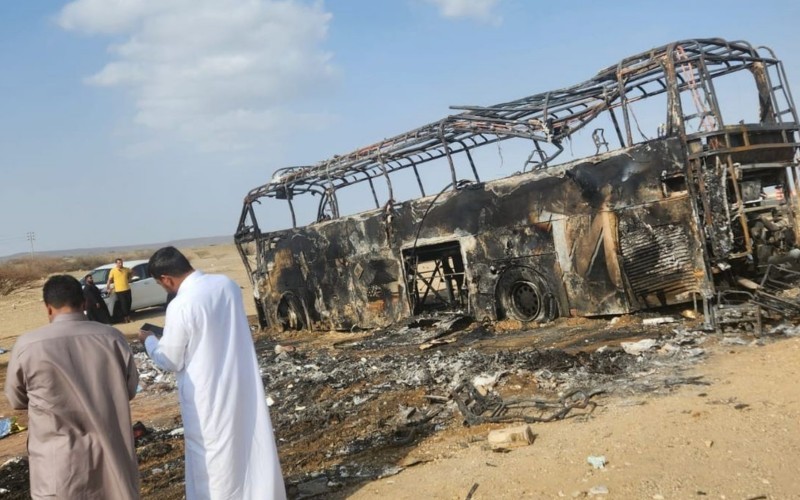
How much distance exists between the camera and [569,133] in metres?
9.96

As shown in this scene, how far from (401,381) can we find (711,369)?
3348 mm

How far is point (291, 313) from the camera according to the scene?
14.8 meters

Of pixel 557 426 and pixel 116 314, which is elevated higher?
pixel 116 314

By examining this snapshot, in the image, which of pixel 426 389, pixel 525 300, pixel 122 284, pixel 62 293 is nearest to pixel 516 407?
pixel 426 389

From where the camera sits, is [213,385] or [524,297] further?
[524,297]

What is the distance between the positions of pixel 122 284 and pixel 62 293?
15.3 meters

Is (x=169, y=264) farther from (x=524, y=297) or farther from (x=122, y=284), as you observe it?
(x=122, y=284)

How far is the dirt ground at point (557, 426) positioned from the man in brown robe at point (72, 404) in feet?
5.22

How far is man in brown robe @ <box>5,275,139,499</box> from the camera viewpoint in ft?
10.5

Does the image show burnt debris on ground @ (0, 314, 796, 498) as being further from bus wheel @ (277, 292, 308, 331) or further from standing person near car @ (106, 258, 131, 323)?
standing person near car @ (106, 258, 131, 323)

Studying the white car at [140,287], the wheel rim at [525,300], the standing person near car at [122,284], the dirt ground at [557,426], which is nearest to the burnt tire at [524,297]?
the wheel rim at [525,300]

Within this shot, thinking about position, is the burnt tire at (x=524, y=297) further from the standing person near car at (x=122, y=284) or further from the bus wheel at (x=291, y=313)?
the standing person near car at (x=122, y=284)

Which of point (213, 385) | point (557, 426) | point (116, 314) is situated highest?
point (213, 385)

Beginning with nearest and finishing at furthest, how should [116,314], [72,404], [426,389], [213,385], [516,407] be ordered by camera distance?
[72,404], [213,385], [516,407], [426,389], [116,314]
